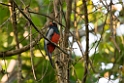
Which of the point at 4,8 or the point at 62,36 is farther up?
the point at 4,8

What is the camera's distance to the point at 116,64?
3.50 m

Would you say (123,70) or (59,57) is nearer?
(59,57)

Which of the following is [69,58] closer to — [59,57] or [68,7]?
[59,57]

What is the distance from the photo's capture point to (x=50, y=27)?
3.09m

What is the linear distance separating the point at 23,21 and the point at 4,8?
272mm

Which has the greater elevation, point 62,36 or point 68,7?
point 68,7

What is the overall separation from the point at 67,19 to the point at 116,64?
114cm

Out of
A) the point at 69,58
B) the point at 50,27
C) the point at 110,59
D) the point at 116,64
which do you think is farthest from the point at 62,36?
the point at 110,59

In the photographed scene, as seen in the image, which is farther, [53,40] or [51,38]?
[51,38]

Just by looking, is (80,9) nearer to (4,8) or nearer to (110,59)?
(110,59)

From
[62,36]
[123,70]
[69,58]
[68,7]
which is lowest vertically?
[123,70]

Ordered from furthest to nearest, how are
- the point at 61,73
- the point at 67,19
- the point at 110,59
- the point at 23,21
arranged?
1. the point at 110,59
2. the point at 23,21
3. the point at 67,19
4. the point at 61,73

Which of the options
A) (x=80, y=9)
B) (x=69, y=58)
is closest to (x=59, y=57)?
(x=69, y=58)

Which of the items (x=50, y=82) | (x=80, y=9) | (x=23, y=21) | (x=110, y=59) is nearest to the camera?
(x=50, y=82)
